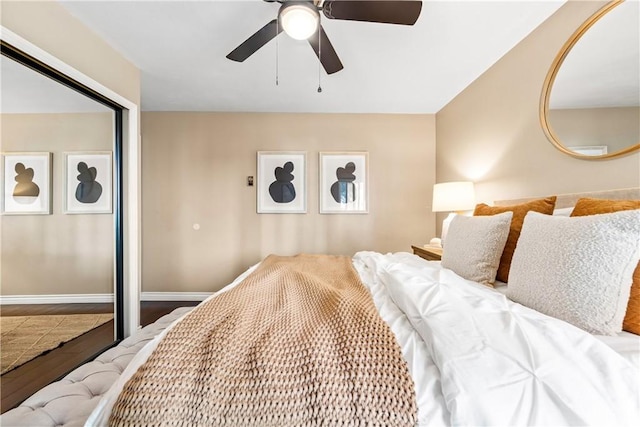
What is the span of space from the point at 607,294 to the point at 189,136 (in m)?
3.85

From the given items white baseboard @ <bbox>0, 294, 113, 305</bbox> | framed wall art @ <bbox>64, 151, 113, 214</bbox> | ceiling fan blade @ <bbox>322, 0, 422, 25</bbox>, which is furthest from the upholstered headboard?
white baseboard @ <bbox>0, 294, 113, 305</bbox>

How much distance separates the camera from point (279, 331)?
80 centimetres

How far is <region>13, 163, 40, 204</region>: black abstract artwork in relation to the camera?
59.3 inches

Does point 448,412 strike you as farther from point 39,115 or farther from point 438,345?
point 39,115

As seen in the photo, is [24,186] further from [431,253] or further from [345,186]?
[431,253]

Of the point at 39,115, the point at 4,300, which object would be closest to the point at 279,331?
the point at 4,300

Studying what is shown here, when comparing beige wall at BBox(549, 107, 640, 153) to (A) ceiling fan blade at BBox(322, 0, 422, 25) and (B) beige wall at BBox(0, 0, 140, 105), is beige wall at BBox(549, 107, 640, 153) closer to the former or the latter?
(A) ceiling fan blade at BBox(322, 0, 422, 25)

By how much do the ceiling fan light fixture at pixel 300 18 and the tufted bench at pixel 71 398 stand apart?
183 centimetres

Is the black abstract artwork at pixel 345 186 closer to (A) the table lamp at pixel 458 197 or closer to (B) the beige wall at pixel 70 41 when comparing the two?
(A) the table lamp at pixel 458 197

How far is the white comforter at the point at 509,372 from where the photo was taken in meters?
0.54

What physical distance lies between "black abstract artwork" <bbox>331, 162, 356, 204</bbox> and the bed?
7.27ft

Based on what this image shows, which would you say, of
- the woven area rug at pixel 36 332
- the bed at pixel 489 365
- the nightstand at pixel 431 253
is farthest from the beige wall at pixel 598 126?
the woven area rug at pixel 36 332

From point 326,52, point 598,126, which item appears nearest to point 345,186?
point 326,52

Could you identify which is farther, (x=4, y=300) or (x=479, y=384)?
(x=4, y=300)
